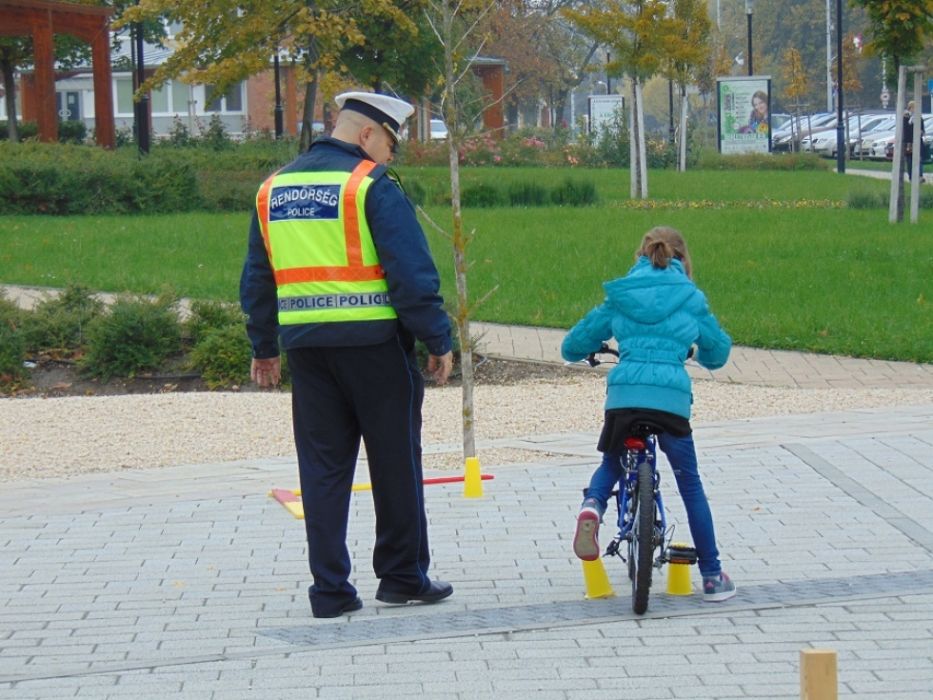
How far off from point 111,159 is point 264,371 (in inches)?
Answer: 791

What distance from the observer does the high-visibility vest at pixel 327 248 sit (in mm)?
5301

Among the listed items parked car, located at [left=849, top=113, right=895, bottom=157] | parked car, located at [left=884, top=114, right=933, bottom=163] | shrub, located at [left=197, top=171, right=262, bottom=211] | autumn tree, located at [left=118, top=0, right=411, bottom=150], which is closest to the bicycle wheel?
shrub, located at [left=197, top=171, right=262, bottom=211]

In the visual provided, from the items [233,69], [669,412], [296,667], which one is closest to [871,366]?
[669,412]

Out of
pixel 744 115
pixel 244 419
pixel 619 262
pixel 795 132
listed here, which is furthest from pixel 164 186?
pixel 795 132

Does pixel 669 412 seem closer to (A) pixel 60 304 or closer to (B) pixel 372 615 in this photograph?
(B) pixel 372 615

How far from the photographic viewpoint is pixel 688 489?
218 inches

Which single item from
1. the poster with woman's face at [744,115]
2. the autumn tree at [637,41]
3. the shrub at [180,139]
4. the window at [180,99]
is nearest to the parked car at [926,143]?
the poster with woman's face at [744,115]

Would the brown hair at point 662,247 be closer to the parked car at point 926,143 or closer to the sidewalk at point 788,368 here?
the sidewalk at point 788,368

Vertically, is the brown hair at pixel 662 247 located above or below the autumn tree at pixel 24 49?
below

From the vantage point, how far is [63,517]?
24.0 ft

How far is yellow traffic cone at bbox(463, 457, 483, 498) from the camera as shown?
7.52 metres

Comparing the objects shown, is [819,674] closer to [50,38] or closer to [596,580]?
[596,580]

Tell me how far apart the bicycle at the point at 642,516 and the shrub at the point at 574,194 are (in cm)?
2091

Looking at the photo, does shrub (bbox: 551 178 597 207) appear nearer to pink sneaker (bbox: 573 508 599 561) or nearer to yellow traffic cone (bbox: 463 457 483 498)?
yellow traffic cone (bbox: 463 457 483 498)
